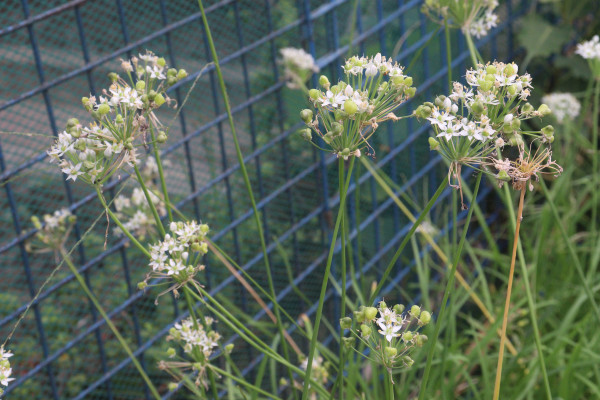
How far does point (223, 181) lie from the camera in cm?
254

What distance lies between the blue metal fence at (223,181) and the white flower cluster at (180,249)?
3.17 ft

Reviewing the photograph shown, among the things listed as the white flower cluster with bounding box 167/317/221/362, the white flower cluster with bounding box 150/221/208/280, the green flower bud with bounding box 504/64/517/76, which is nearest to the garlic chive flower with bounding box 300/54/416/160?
the green flower bud with bounding box 504/64/517/76

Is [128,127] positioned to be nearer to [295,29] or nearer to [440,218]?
[295,29]

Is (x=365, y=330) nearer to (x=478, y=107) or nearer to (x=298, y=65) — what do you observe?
(x=478, y=107)

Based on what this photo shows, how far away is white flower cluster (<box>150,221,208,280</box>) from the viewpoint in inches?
40.9

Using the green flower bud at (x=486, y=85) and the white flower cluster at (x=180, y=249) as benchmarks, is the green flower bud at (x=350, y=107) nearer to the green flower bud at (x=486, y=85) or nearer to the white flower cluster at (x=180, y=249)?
the green flower bud at (x=486, y=85)

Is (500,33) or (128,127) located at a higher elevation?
(500,33)

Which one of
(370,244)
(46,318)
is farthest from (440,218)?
(46,318)

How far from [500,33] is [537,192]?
86 centimetres

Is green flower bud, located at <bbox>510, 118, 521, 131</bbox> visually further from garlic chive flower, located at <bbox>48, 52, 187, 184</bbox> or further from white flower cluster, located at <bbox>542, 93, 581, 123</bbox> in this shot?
white flower cluster, located at <bbox>542, 93, 581, 123</bbox>

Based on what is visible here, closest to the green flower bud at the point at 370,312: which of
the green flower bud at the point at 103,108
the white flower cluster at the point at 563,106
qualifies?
the green flower bud at the point at 103,108

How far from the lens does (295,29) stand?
2.58 m

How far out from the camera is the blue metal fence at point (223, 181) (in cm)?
232

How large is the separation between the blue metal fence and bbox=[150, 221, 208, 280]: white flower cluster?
0.97 meters
